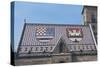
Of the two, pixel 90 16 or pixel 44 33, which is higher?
pixel 90 16

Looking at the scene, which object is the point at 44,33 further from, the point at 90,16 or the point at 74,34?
the point at 90,16

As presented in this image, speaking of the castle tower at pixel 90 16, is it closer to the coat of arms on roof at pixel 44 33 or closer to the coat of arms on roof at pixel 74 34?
the coat of arms on roof at pixel 74 34

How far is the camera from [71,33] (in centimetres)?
201

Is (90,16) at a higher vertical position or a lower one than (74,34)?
higher

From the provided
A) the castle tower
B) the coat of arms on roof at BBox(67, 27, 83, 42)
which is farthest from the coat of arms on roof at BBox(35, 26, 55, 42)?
the castle tower

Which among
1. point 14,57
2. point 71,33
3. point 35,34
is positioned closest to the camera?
point 14,57

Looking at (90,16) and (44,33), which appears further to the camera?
(90,16)

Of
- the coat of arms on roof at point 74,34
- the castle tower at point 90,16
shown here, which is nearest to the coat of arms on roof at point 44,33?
the coat of arms on roof at point 74,34

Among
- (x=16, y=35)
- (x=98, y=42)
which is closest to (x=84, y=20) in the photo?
(x=98, y=42)

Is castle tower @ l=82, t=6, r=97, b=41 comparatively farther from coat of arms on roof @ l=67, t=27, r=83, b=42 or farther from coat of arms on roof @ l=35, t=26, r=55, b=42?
coat of arms on roof @ l=35, t=26, r=55, b=42

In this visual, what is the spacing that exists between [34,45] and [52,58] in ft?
0.76

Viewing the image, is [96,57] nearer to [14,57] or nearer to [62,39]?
[62,39]

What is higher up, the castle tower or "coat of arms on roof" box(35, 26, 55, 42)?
the castle tower

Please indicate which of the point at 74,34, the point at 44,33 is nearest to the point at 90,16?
the point at 74,34
